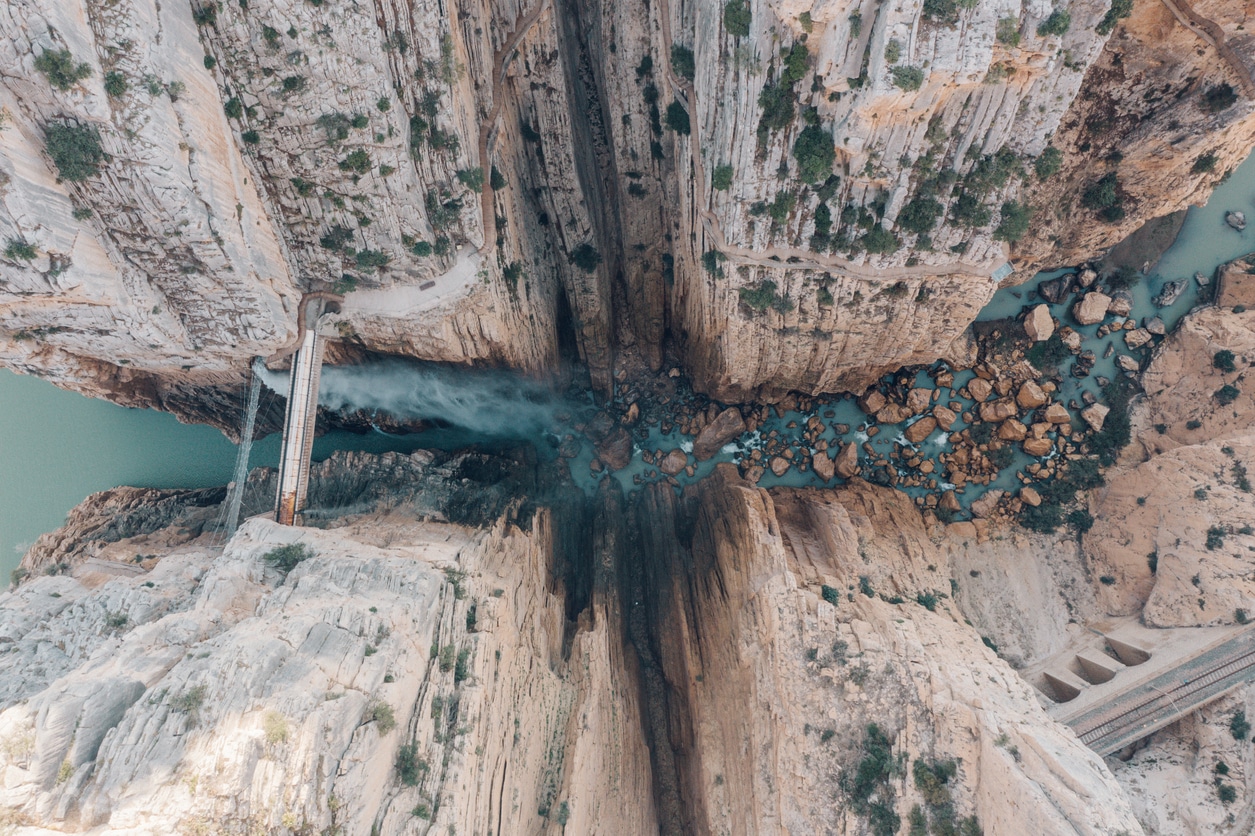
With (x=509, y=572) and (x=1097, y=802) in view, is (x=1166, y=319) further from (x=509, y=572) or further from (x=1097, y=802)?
(x=509, y=572)

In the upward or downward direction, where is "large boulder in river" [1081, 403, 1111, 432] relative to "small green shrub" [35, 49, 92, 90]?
downward

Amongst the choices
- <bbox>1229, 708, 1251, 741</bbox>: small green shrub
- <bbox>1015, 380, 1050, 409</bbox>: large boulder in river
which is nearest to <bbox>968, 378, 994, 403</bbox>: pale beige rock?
<bbox>1015, 380, 1050, 409</bbox>: large boulder in river

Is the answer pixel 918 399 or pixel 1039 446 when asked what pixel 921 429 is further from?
pixel 1039 446

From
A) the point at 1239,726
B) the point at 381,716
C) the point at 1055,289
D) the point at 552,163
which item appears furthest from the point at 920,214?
the point at 381,716

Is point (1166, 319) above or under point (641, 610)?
above

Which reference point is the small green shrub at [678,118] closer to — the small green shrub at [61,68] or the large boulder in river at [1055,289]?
the small green shrub at [61,68]

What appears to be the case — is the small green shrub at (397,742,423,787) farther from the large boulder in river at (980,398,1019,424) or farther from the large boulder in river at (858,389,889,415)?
the large boulder in river at (980,398,1019,424)

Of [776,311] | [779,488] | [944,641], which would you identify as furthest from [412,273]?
[944,641]
